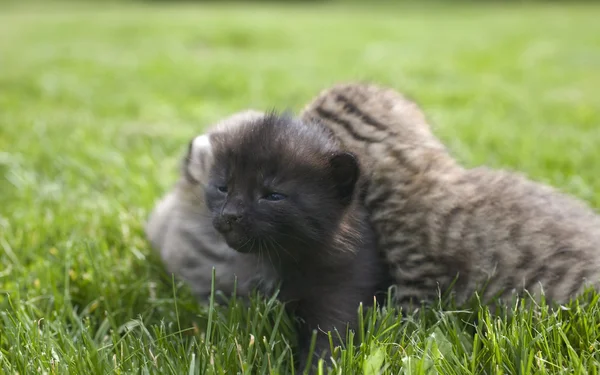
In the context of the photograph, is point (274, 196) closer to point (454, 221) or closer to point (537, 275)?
point (454, 221)

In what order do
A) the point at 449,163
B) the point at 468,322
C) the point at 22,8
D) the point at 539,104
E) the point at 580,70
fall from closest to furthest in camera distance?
the point at 468,322 < the point at 449,163 < the point at 539,104 < the point at 580,70 < the point at 22,8

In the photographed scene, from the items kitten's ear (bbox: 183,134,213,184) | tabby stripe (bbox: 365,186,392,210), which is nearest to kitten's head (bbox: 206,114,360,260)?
tabby stripe (bbox: 365,186,392,210)

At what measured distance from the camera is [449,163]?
3178 mm

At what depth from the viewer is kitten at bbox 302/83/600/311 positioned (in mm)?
2773

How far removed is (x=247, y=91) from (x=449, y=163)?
5.10 m

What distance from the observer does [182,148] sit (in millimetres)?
5586

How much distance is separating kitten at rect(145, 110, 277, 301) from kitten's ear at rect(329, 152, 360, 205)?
51 centimetres

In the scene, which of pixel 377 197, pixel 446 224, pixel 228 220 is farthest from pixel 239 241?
pixel 446 224

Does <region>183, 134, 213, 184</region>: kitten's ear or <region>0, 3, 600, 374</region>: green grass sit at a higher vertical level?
<region>183, 134, 213, 184</region>: kitten's ear

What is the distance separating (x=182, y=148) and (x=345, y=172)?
3.05m

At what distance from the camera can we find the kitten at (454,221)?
9.10 feet

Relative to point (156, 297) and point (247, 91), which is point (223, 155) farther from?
point (247, 91)

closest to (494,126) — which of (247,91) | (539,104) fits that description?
(539,104)

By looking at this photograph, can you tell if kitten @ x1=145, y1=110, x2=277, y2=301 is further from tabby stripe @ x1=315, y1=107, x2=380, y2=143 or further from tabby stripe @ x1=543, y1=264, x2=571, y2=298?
tabby stripe @ x1=543, y1=264, x2=571, y2=298
